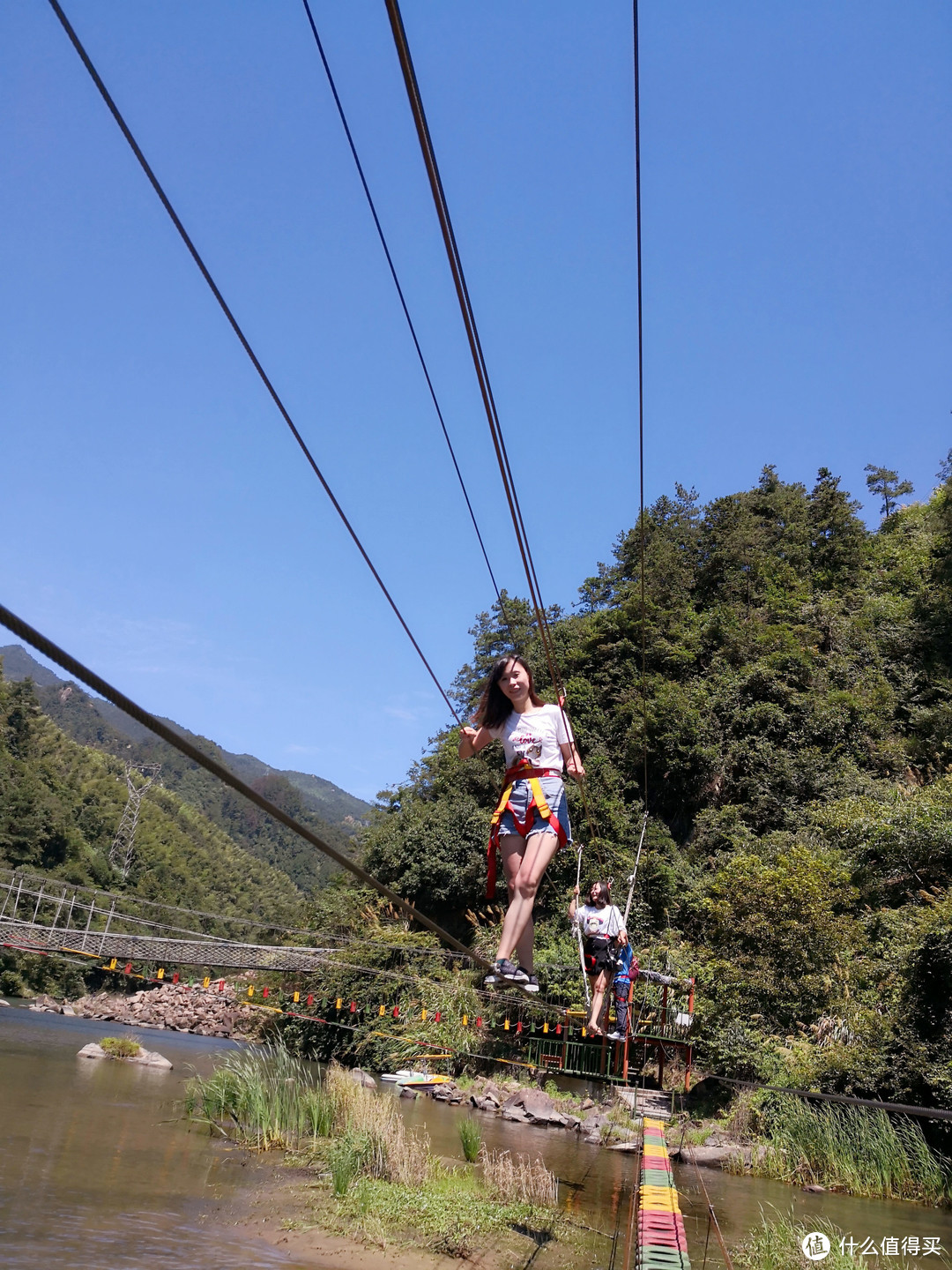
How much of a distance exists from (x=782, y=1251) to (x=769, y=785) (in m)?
17.6

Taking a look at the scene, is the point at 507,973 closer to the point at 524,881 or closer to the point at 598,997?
the point at 524,881

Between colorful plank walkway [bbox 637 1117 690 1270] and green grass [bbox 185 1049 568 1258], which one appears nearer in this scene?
colorful plank walkway [bbox 637 1117 690 1270]

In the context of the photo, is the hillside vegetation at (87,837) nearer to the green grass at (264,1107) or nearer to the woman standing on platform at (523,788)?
the green grass at (264,1107)

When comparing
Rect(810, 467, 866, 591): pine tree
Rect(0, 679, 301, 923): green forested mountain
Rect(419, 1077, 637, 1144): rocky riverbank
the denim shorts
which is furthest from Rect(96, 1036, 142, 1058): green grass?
Rect(0, 679, 301, 923): green forested mountain

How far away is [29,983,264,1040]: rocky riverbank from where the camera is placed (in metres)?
35.9

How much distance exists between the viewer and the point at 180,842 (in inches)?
3191

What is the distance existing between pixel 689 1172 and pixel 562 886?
11497 mm

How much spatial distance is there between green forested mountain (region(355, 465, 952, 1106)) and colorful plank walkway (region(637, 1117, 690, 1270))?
534cm

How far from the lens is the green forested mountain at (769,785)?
45.2 ft

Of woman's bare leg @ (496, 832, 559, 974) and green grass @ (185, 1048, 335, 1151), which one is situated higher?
woman's bare leg @ (496, 832, 559, 974)

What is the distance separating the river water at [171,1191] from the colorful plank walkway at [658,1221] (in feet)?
2.75

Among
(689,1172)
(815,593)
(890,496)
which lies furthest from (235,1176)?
(890,496)

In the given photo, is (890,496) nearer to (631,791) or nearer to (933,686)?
(933,686)

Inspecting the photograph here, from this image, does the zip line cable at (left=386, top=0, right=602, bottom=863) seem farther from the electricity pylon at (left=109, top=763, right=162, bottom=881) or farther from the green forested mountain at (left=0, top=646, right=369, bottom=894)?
the green forested mountain at (left=0, top=646, right=369, bottom=894)
